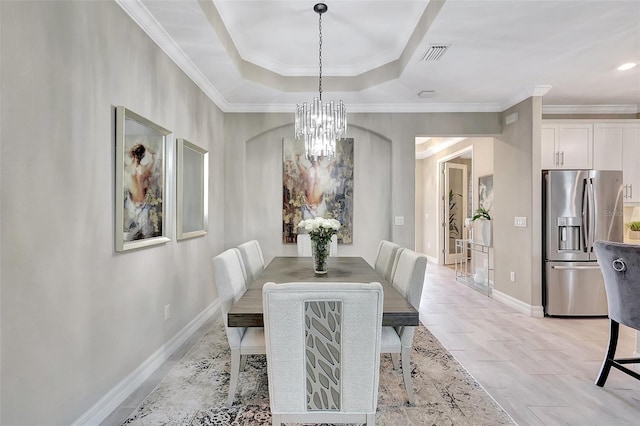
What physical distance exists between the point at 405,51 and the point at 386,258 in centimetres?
204

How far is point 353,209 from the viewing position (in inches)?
184

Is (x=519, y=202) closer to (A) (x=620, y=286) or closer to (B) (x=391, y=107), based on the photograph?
(B) (x=391, y=107)

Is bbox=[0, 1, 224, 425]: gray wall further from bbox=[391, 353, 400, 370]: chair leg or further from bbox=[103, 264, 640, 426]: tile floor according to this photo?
bbox=[391, 353, 400, 370]: chair leg

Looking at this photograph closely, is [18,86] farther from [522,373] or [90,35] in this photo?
[522,373]

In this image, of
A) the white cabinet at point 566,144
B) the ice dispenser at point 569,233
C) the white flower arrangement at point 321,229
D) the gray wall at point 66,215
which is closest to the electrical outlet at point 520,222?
the ice dispenser at point 569,233

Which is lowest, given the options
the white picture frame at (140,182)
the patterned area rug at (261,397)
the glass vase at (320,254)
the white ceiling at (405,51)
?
the patterned area rug at (261,397)

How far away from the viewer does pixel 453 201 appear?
771 centimetres

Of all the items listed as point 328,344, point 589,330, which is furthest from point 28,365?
point 589,330

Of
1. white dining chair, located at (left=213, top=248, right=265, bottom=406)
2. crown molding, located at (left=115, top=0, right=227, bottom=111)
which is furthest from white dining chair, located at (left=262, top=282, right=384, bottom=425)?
crown molding, located at (left=115, top=0, right=227, bottom=111)

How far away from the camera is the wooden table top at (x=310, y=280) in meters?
1.72

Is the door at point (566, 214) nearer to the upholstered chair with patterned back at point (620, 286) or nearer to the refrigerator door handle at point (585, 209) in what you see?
the refrigerator door handle at point (585, 209)

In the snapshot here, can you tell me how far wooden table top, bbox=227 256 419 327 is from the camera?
172 centimetres

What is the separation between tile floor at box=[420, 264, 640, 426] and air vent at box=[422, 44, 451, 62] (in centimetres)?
264

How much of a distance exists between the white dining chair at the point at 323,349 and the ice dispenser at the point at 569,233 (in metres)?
3.50
